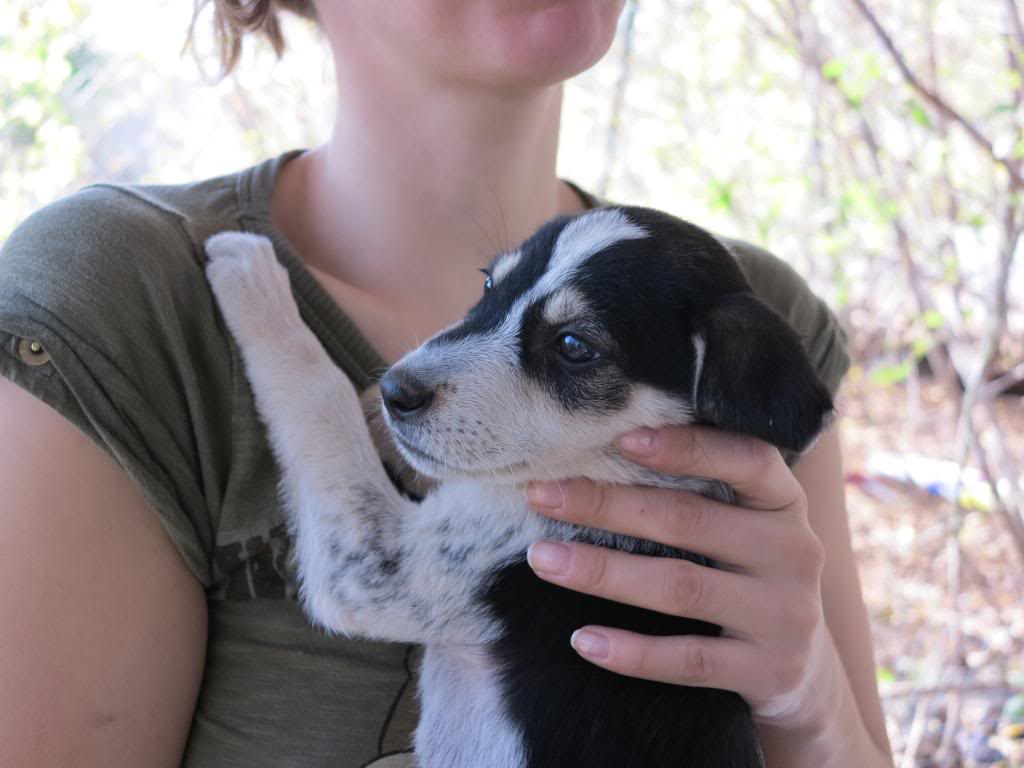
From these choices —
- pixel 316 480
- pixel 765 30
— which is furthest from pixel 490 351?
pixel 765 30

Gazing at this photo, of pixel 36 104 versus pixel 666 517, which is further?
pixel 36 104

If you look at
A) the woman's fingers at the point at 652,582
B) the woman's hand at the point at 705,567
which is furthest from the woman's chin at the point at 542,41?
the woman's fingers at the point at 652,582

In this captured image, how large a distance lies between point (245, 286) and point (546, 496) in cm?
74

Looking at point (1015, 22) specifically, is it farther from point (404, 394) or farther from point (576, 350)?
point (404, 394)

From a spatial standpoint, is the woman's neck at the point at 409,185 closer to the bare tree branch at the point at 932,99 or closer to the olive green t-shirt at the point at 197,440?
the olive green t-shirt at the point at 197,440

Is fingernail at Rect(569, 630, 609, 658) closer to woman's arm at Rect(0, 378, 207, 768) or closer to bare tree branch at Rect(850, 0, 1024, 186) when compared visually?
woman's arm at Rect(0, 378, 207, 768)

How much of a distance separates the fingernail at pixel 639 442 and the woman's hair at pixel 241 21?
4.53ft

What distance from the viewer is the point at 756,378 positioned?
1732mm

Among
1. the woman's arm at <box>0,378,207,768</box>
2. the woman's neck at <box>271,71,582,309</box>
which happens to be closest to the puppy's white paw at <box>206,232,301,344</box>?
the woman's neck at <box>271,71,582,309</box>

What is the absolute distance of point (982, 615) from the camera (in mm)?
5773

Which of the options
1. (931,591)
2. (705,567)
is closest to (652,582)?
(705,567)

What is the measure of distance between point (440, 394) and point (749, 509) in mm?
632

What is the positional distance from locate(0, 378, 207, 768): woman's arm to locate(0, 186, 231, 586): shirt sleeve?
0.16ft

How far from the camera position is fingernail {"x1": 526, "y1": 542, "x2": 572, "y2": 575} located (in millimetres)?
1731
